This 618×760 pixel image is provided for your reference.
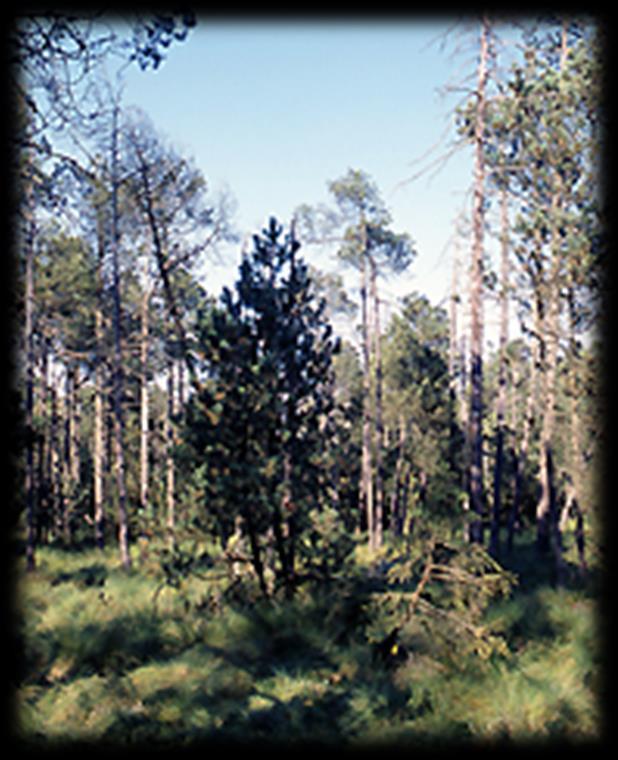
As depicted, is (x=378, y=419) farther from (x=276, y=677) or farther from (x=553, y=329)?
(x=276, y=677)

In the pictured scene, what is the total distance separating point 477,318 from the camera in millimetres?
12383

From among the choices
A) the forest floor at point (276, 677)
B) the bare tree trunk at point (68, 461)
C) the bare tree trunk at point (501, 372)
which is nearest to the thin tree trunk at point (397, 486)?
the bare tree trunk at point (501, 372)

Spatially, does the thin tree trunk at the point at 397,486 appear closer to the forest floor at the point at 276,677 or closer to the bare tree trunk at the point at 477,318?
the bare tree trunk at the point at 477,318

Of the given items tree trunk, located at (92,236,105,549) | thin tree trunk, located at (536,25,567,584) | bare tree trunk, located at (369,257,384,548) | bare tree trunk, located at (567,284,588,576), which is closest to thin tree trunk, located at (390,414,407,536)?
bare tree trunk, located at (369,257,384,548)

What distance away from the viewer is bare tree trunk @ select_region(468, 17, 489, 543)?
1200 centimetres

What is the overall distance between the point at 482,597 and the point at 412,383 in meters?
18.3

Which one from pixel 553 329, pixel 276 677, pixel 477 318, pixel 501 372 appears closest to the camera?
pixel 276 677

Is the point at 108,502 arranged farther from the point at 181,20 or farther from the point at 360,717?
the point at 181,20

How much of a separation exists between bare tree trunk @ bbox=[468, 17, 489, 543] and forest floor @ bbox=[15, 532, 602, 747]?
2058 millimetres

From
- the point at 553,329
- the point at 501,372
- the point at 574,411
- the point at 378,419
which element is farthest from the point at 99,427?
the point at 574,411

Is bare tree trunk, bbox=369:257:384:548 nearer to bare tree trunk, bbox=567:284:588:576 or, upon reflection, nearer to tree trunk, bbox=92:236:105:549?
tree trunk, bbox=92:236:105:549

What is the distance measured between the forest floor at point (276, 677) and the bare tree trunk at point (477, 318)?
2.06m

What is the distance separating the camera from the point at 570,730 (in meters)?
7.36

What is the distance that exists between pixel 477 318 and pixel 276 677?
757 centimetres
